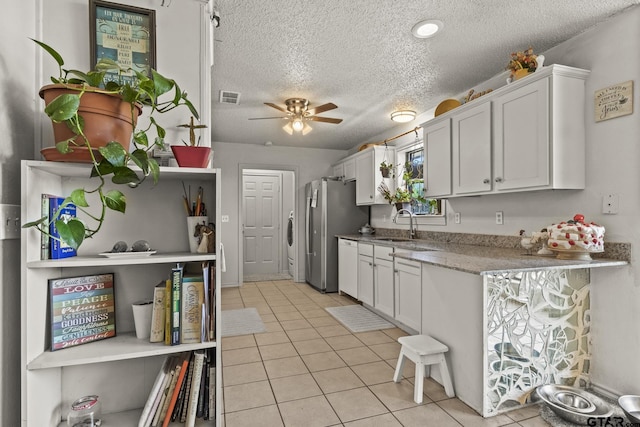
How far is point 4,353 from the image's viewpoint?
1.16 metres

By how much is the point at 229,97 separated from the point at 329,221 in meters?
2.32

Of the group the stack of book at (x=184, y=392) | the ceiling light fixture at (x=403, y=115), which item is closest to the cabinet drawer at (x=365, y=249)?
the ceiling light fixture at (x=403, y=115)

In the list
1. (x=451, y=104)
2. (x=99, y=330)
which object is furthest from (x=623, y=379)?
(x=99, y=330)

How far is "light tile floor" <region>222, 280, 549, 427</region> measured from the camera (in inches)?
73.0

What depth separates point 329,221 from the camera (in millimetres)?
4945

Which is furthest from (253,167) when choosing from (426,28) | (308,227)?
(426,28)

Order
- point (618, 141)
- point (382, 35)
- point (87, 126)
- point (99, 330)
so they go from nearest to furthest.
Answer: point (87, 126), point (99, 330), point (618, 141), point (382, 35)

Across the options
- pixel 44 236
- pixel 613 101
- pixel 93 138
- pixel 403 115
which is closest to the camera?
pixel 93 138

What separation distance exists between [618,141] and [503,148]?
64 cm

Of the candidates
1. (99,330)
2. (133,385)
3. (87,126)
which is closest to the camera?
(87,126)

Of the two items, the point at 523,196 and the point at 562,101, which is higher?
the point at 562,101

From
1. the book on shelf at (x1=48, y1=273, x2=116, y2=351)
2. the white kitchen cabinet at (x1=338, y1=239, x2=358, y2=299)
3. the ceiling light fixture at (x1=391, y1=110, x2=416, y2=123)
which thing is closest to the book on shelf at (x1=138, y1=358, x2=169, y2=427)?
the book on shelf at (x1=48, y1=273, x2=116, y2=351)

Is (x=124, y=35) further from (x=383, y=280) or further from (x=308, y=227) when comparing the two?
(x=308, y=227)

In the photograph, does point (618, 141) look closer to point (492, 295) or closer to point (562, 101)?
point (562, 101)
